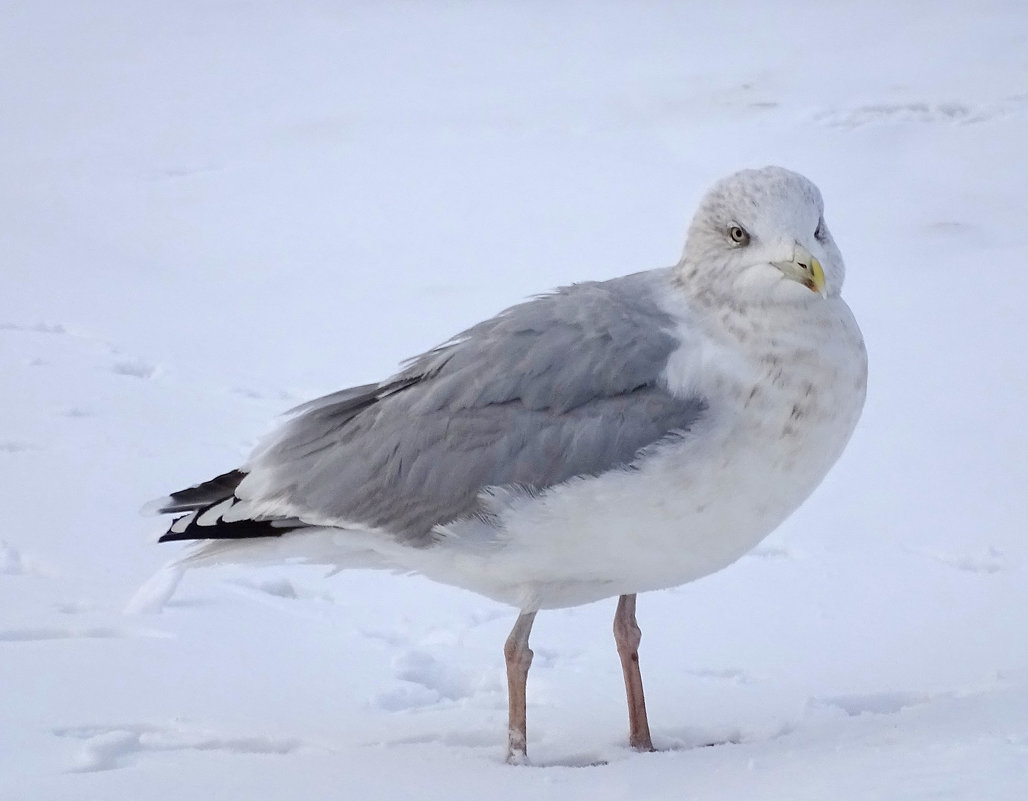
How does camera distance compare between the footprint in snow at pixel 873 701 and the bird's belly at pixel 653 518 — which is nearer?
the bird's belly at pixel 653 518

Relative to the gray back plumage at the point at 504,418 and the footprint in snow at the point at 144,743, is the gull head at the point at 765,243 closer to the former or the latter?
the gray back plumage at the point at 504,418

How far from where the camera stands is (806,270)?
12.2 feet

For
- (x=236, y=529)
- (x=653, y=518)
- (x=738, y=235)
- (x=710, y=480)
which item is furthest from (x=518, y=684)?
(x=738, y=235)

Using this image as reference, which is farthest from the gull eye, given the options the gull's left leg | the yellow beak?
the gull's left leg

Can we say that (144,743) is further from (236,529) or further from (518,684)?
(518,684)

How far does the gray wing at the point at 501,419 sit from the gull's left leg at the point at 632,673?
2.15ft

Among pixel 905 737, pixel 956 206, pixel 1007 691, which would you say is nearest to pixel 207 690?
pixel 905 737

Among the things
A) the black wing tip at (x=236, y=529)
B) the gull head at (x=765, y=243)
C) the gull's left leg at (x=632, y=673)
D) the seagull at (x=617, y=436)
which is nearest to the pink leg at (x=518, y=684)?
the seagull at (x=617, y=436)

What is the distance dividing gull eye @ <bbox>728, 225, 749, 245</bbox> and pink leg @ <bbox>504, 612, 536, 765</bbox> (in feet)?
3.75

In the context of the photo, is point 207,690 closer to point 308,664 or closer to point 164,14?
point 308,664

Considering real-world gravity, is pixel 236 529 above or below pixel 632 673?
above

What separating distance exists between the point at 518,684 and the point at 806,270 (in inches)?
53.4

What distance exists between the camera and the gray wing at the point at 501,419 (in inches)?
152

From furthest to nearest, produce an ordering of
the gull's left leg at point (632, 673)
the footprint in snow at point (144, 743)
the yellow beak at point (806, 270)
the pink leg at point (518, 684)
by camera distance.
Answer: the gull's left leg at point (632, 673) < the pink leg at point (518, 684) < the footprint in snow at point (144, 743) < the yellow beak at point (806, 270)
